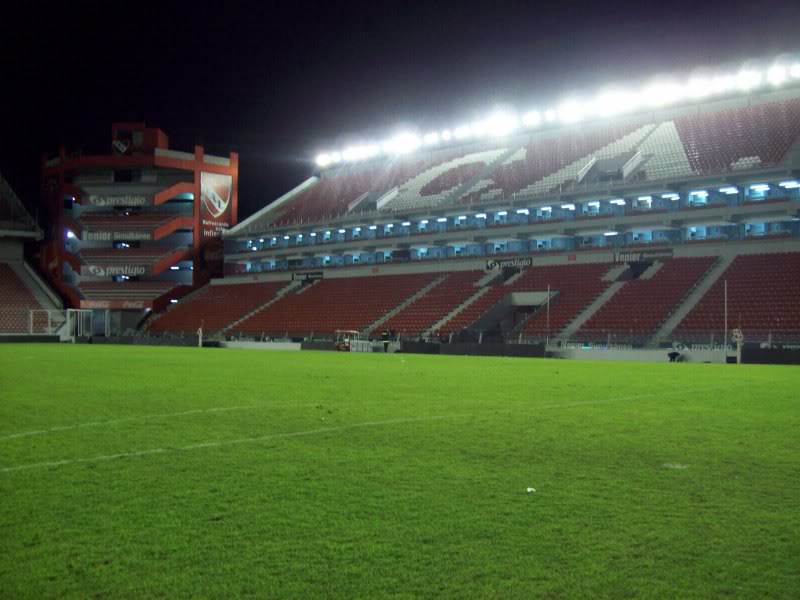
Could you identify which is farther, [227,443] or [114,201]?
[114,201]

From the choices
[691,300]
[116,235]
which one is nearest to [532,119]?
[691,300]

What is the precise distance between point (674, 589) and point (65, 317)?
2578 inches

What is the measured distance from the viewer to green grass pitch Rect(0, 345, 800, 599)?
3.81 metres

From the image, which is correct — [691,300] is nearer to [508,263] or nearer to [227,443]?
[508,263]

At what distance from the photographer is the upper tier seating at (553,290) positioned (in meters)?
42.8

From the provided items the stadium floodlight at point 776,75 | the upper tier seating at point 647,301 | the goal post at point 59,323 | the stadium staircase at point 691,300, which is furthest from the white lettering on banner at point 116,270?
the stadium floodlight at point 776,75

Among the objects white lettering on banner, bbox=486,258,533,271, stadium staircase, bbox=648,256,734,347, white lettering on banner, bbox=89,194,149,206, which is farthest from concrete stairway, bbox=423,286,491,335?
white lettering on banner, bbox=89,194,149,206

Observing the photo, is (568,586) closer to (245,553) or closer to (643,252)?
(245,553)

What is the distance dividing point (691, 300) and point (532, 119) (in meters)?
27.4

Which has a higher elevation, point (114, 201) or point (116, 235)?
point (114, 201)

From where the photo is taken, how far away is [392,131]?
7056cm

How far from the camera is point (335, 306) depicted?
5603cm

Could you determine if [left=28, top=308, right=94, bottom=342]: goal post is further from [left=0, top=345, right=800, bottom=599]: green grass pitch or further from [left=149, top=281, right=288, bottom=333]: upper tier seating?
[left=0, top=345, right=800, bottom=599]: green grass pitch

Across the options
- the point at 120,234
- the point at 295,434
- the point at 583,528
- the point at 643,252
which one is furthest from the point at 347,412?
the point at 120,234
